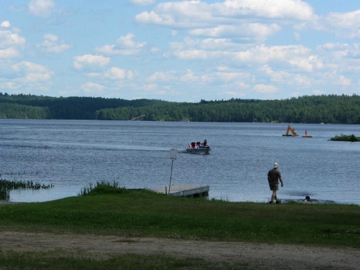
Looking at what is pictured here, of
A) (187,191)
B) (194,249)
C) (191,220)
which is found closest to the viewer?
(194,249)

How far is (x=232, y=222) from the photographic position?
20.7 metres

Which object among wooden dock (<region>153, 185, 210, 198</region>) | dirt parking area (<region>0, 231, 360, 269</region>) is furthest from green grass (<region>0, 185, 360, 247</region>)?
wooden dock (<region>153, 185, 210, 198</region>)

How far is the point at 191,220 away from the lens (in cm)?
2100

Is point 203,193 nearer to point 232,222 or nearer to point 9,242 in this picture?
point 232,222

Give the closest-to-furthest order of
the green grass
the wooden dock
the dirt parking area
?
the dirt parking area, the green grass, the wooden dock

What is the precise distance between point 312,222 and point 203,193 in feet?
55.2

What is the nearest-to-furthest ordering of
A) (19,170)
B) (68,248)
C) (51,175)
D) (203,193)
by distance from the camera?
1. (68,248)
2. (203,193)
3. (51,175)
4. (19,170)

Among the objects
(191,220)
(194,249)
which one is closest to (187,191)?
(191,220)

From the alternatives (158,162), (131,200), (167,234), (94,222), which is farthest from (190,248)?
(158,162)

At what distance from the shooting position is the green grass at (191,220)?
61.6ft

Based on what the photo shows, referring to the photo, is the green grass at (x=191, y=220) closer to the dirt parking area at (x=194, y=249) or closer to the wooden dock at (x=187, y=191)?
the dirt parking area at (x=194, y=249)

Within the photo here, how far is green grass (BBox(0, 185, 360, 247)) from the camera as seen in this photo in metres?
18.8

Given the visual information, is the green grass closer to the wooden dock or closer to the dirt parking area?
the dirt parking area

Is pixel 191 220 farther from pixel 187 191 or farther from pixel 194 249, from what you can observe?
pixel 187 191
